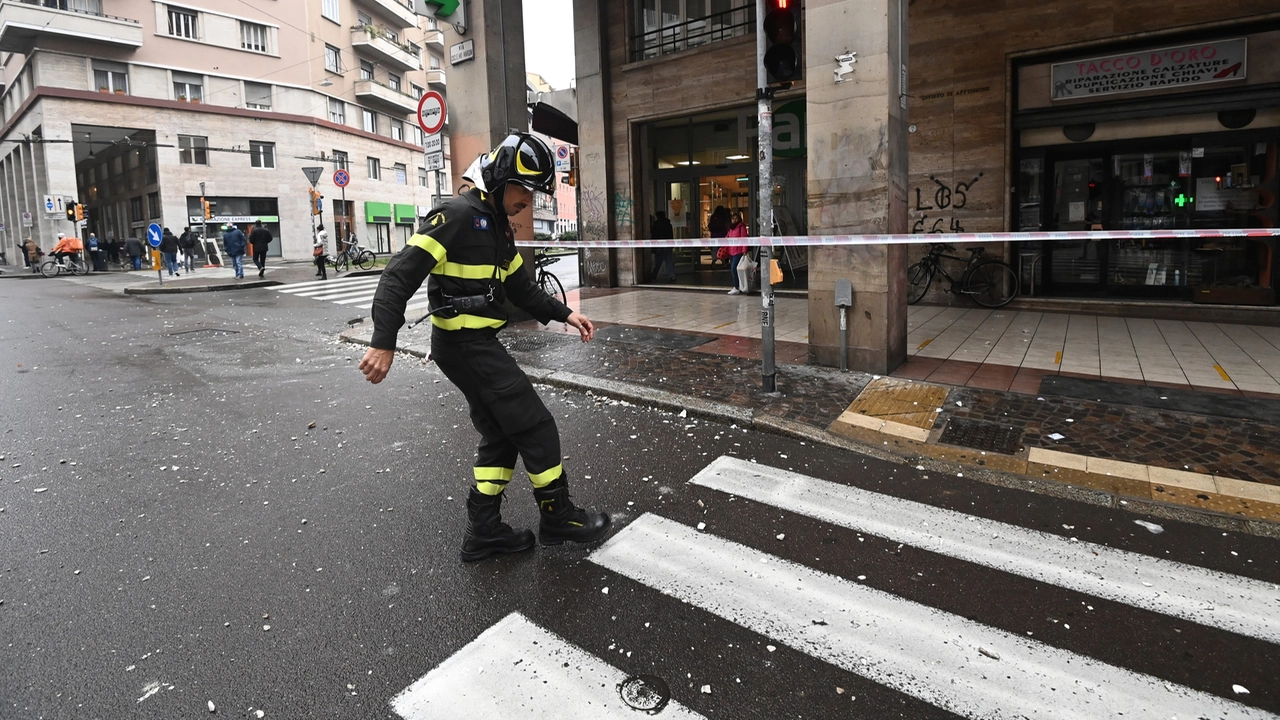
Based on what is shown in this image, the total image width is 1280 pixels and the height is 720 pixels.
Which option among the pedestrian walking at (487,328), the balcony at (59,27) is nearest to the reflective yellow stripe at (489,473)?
the pedestrian walking at (487,328)

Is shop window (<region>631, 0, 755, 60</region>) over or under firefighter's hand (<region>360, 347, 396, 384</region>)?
over

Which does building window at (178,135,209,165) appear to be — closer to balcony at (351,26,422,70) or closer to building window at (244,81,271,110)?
building window at (244,81,271,110)

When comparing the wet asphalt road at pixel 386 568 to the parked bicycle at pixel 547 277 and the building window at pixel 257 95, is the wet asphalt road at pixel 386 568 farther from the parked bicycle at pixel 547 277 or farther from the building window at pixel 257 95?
the building window at pixel 257 95

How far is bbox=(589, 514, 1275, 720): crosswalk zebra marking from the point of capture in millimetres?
2324

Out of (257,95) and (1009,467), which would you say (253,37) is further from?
(1009,467)

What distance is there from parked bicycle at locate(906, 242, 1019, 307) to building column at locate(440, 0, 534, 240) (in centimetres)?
671

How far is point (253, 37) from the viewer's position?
40.0 metres

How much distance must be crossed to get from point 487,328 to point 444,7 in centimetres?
851

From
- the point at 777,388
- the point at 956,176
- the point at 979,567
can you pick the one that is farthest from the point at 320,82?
the point at 979,567

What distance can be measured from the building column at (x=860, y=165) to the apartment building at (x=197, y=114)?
27.3 metres

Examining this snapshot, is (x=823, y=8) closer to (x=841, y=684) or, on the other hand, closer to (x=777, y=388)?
(x=777, y=388)

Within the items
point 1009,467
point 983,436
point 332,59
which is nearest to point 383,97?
point 332,59

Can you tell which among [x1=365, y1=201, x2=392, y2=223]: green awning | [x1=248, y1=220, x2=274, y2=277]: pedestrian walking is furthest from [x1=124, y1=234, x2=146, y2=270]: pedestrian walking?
[x1=365, y1=201, x2=392, y2=223]: green awning

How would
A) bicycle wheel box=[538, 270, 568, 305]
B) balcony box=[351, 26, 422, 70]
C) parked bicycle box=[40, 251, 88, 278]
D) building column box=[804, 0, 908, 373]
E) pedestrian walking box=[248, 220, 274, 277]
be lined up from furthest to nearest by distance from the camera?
balcony box=[351, 26, 422, 70] → parked bicycle box=[40, 251, 88, 278] → pedestrian walking box=[248, 220, 274, 277] → bicycle wheel box=[538, 270, 568, 305] → building column box=[804, 0, 908, 373]
